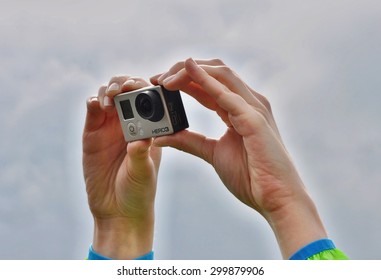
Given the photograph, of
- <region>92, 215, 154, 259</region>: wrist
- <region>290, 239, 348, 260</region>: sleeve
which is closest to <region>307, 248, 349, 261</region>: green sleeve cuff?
<region>290, 239, 348, 260</region>: sleeve

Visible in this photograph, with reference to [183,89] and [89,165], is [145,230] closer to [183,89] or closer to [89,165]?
[89,165]

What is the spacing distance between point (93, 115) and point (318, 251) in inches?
71.2

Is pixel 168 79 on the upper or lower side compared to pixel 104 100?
lower

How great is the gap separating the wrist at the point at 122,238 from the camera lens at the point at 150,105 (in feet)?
3.26

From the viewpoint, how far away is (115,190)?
12.1ft

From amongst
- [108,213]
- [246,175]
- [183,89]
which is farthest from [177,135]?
[108,213]

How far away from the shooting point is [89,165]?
3.68 metres

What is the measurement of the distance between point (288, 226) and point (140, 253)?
1.64 m

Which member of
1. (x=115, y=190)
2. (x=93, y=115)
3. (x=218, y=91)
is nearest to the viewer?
(x=218, y=91)

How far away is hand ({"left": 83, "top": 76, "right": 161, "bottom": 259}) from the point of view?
356cm

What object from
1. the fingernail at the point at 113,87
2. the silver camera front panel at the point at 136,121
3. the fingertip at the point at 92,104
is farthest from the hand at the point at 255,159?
the fingertip at the point at 92,104

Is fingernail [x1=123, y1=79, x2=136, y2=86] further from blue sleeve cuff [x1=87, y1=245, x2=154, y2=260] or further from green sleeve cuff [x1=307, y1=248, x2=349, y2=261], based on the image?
green sleeve cuff [x1=307, y1=248, x2=349, y2=261]

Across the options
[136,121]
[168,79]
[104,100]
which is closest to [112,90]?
[104,100]

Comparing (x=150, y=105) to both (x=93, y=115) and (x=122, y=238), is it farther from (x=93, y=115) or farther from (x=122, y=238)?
(x=122, y=238)
